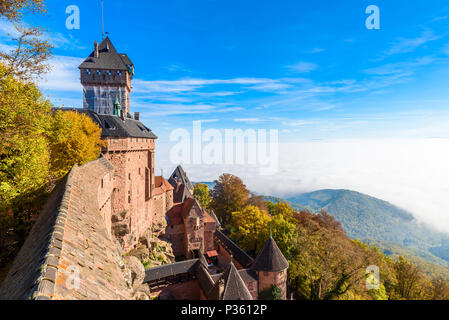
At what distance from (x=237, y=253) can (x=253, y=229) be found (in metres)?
4.97

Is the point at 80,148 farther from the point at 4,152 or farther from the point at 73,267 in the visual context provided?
the point at 73,267

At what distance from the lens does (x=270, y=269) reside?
23016mm

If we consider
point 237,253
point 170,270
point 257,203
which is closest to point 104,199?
point 170,270

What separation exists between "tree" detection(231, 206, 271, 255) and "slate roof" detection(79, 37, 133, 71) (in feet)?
103

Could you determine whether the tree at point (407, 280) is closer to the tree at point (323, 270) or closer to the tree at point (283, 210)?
the tree at point (323, 270)

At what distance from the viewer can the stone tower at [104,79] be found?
3200 centimetres

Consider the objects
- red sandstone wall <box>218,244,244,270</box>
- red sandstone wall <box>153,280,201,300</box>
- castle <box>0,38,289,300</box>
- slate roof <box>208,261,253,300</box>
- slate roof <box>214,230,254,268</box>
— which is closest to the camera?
castle <box>0,38,289,300</box>

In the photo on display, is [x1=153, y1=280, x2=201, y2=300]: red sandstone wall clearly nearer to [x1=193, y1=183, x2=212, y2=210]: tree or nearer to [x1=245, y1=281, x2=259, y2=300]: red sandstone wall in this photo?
[x1=245, y1=281, x2=259, y2=300]: red sandstone wall

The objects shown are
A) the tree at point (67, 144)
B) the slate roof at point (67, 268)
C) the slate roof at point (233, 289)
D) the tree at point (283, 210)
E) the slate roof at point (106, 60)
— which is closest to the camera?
the slate roof at point (67, 268)

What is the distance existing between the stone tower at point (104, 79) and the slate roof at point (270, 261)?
28016 millimetres

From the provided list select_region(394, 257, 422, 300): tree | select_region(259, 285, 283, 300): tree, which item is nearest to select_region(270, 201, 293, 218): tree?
select_region(394, 257, 422, 300): tree

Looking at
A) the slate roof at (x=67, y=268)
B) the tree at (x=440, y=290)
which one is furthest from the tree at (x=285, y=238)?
the slate roof at (x=67, y=268)

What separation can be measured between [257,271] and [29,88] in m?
25.8

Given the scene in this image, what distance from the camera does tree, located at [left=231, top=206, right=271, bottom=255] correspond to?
33781mm
